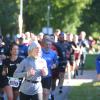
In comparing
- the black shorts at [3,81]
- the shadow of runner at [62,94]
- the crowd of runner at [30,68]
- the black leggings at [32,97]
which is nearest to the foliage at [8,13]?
the crowd of runner at [30,68]

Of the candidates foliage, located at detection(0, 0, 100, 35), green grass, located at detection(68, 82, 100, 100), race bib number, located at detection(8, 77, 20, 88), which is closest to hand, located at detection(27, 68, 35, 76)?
race bib number, located at detection(8, 77, 20, 88)

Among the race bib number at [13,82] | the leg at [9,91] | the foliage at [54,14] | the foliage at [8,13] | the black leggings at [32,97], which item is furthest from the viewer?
the foliage at [8,13]

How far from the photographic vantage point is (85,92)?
17.8 m

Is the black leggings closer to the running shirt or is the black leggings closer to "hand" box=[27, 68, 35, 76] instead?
"hand" box=[27, 68, 35, 76]

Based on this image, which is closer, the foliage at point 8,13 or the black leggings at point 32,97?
the black leggings at point 32,97

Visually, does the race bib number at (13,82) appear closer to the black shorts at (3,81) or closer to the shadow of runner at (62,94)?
the black shorts at (3,81)

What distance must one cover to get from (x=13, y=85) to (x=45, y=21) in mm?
53839

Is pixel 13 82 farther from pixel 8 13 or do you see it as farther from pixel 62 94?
pixel 8 13

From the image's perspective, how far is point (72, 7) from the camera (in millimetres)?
65688

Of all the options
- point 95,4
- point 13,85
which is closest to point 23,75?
point 13,85

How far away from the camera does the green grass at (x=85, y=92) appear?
643 inches

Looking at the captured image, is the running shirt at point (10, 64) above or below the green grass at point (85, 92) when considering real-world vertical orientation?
above

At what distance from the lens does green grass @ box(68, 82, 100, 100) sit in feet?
53.6

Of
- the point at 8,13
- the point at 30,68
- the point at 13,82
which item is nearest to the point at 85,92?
the point at 13,82
